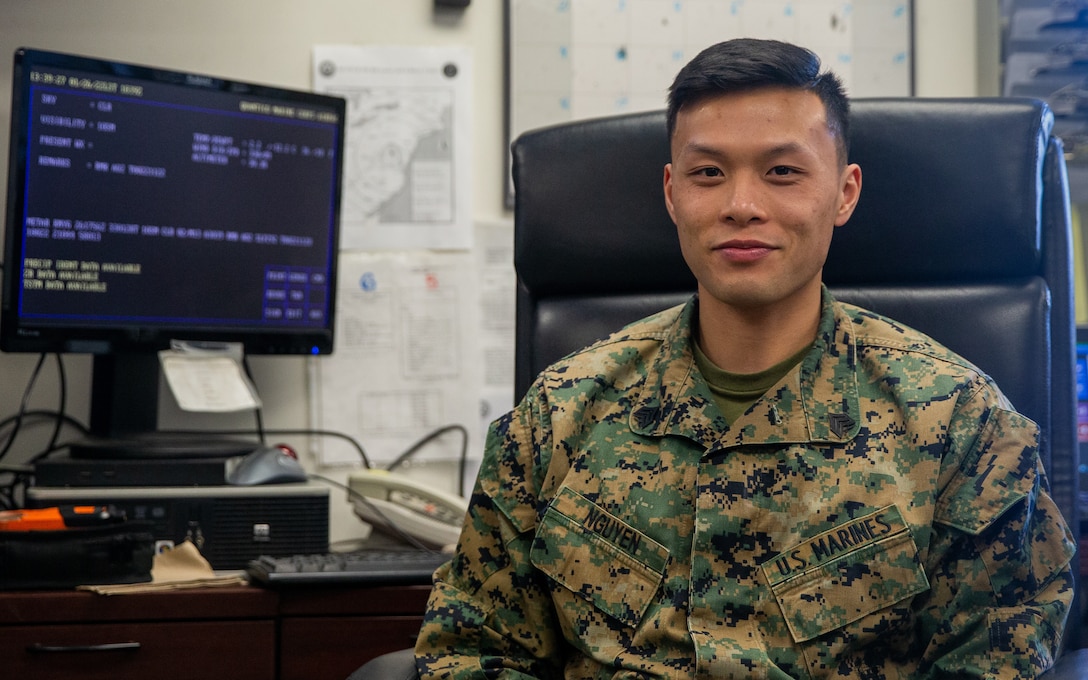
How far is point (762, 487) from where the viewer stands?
3.21ft

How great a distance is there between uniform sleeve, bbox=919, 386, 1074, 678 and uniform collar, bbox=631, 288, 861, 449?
108mm

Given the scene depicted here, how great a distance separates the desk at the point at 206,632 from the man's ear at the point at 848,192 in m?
0.69

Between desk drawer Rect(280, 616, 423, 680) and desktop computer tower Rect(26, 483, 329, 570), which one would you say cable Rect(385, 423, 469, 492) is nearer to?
desktop computer tower Rect(26, 483, 329, 570)

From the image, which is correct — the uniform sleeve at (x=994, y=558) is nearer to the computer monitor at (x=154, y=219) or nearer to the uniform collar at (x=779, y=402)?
the uniform collar at (x=779, y=402)

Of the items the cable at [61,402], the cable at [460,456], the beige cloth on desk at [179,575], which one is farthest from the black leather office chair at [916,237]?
the cable at [61,402]

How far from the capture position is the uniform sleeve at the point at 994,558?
35.4 inches

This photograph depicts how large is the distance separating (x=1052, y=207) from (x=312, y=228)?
107 cm

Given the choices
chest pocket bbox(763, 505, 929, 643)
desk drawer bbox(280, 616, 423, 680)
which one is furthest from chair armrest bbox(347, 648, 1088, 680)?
desk drawer bbox(280, 616, 423, 680)

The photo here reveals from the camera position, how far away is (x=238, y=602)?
4.22 ft

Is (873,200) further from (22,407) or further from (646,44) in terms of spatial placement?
(22,407)

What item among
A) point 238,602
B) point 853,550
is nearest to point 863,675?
point 853,550

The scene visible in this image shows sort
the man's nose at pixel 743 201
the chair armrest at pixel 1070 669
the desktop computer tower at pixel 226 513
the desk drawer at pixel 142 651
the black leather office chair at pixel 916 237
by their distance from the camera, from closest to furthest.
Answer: the chair armrest at pixel 1070 669
the man's nose at pixel 743 201
the black leather office chair at pixel 916 237
the desk drawer at pixel 142 651
the desktop computer tower at pixel 226 513

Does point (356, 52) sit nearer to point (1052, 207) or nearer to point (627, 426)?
point (627, 426)

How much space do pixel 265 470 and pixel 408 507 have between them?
9.1 inches
